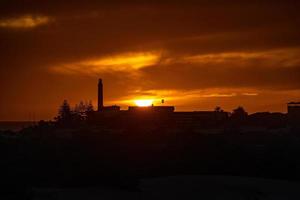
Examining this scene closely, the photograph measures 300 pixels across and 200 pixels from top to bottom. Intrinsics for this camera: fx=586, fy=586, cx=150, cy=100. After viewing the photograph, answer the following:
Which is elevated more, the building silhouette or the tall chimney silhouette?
the tall chimney silhouette

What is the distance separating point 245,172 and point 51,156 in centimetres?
1080

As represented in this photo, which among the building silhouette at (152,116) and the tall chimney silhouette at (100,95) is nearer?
the building silhouette at (152,116)

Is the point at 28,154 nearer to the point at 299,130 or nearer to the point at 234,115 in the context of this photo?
the point at 299,130

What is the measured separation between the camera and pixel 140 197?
84.5 ft

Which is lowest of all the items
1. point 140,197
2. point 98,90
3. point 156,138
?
point 140,197

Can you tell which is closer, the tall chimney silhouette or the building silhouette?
the building silhouette

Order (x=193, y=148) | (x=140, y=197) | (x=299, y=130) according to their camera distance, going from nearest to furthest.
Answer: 1. (x=140, y=197)
2. (x=193, y=148)
3. (x=299, y=130)

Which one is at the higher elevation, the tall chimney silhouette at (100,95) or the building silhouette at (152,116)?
the tall chimney silhouette at (100,95)

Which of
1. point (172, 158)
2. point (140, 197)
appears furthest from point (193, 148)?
point (140, 197)

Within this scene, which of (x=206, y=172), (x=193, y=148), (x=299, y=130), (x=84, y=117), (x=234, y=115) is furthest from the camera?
(x=234, y=115)

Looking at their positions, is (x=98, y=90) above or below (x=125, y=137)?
above

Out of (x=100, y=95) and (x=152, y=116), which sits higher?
(x=100, y=95)

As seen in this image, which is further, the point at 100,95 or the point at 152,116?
the point at 100,95

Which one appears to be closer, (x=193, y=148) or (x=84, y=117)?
(x=193, y=148)
